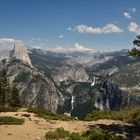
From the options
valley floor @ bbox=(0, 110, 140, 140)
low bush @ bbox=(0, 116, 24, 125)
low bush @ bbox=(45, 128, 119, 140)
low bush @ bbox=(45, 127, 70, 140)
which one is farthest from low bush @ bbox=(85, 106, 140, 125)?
low bush @ bbox=(45, 128, 119, 140)

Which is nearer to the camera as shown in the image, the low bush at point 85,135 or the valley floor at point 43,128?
the low bush at point 85,135

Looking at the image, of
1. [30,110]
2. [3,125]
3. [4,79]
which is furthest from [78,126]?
[4,79]

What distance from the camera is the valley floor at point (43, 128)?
3101 centimetres

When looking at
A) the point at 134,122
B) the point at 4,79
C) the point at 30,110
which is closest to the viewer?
the point at 134,122

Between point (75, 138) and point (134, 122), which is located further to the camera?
point (134, 122)

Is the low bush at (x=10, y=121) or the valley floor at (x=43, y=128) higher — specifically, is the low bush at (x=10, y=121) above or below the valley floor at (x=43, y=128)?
above

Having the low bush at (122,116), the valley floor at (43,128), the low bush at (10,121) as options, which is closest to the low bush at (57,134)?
the valley floor at (43,128)

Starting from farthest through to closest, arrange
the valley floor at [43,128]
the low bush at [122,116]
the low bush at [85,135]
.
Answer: the low bush at [122,116] < the valley floor at [43,128] < the low bush at [85,135]

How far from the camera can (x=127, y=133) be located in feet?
113

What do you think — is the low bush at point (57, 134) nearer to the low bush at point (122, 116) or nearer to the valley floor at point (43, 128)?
the valley floor at point (43, 128)

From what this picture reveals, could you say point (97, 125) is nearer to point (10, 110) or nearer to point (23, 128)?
point (23, 128)

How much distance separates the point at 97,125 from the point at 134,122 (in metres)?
5.67

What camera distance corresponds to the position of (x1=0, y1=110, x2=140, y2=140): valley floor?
102 ft

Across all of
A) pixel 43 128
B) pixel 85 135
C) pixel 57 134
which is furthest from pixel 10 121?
pixel 85 135
